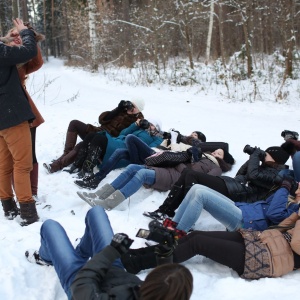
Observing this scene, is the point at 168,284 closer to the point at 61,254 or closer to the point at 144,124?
the point at 61,254

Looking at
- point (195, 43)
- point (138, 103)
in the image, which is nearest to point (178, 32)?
point (195, 43)

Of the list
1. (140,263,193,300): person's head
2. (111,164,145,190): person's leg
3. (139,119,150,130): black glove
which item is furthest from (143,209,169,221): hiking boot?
(140,263,193,300): person's head

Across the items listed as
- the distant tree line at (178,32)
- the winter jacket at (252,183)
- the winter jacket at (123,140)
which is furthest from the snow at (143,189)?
the distant tree line at (178,32)

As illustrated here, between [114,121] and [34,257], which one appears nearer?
[34,257]

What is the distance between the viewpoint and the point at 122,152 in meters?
4.58

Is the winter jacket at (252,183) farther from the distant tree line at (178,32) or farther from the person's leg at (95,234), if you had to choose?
the distant tree line at (178,32)

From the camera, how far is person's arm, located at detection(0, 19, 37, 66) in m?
2.91

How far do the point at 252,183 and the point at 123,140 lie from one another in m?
1.99

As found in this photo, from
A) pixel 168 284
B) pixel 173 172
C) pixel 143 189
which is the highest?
pixel 168 284

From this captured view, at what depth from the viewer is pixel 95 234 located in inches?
88.0

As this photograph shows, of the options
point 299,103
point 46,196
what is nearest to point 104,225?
point 46,196

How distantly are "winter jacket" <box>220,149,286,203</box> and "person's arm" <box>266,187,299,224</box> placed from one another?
51cm

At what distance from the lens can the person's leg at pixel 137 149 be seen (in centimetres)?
451

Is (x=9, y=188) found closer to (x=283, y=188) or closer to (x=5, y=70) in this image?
(x=5, y=70)
